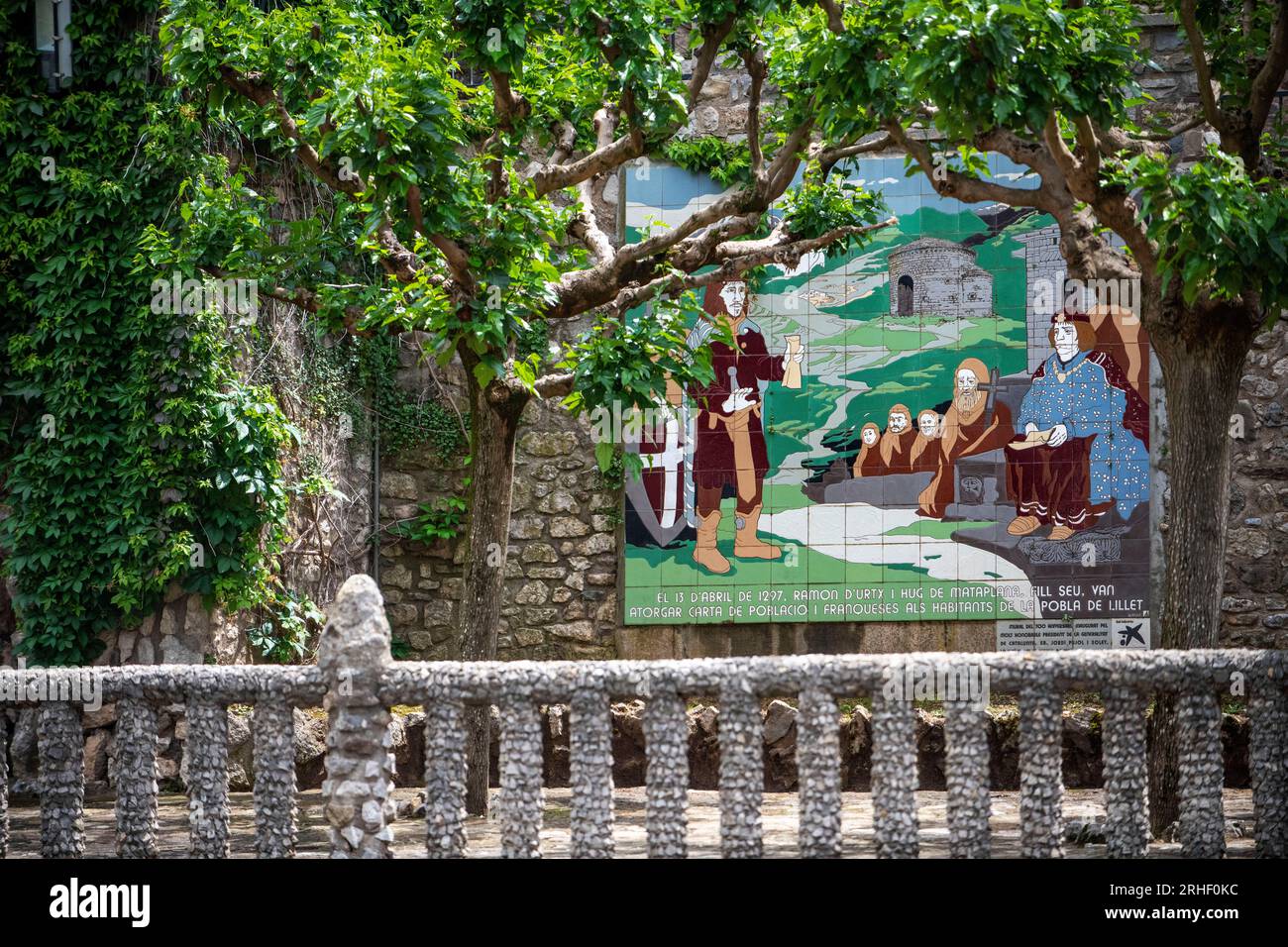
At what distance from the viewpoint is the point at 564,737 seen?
9.41 metres

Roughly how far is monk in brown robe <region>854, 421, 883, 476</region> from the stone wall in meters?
1.19

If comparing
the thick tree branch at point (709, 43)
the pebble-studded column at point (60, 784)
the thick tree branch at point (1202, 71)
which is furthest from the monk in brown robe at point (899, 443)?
the pebble-studded column at point (60, 784)

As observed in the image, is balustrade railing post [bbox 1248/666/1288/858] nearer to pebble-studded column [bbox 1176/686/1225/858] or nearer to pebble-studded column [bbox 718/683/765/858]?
pebble-studded column [bbox 1176/686/1225/858]

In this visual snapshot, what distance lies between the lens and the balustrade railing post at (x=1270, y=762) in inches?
189

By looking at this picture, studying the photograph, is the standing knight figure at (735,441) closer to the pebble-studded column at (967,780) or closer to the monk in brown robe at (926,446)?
the monk in brown robe at (926,446)

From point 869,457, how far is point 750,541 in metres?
1.14

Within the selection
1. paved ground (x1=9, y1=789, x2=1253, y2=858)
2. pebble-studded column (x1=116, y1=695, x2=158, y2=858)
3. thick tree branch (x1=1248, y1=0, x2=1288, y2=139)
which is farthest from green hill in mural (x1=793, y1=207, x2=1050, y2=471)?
pebble-studded column (x1=116, y1=695, x2=158, y2=858)

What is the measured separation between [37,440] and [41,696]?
13.3 ft

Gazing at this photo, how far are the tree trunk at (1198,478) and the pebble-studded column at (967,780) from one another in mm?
1872

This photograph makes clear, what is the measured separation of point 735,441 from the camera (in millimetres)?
10297

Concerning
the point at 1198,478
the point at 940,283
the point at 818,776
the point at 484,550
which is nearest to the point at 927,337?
the point at 940,283

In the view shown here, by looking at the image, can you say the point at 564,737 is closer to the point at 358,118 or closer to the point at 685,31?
the point at 358,118

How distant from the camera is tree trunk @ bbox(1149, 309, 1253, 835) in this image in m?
6.27
